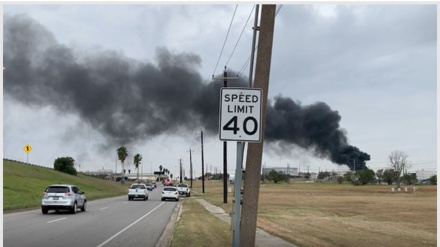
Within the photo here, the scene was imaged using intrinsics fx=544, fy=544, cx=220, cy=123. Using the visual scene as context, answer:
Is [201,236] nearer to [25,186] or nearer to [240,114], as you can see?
[240,114]

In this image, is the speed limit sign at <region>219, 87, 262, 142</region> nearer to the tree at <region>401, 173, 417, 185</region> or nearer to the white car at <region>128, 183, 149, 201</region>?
the white car at <region>128, 183, 149, 201</region>

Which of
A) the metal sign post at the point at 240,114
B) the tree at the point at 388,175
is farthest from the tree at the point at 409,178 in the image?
the metal sign post at the point at 240,114

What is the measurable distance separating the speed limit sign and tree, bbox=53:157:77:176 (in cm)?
13371

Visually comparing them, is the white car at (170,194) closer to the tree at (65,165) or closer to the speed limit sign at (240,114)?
the speed limit sign at (240,114)

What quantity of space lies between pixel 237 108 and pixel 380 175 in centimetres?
16028

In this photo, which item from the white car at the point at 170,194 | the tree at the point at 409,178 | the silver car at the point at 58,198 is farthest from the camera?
the tree at the point at 409,178

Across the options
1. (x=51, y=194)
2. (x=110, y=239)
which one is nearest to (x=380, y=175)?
(x=51, y=194)

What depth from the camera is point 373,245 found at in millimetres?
16797

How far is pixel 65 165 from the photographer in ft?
463

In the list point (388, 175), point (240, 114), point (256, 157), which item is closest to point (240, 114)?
point (240, 114)

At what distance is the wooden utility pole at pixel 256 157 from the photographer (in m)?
11.3

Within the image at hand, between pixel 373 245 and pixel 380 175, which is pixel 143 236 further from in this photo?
pixel 380 175

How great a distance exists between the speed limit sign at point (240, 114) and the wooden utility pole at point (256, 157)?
2212 mm

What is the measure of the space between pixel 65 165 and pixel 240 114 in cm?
13872
